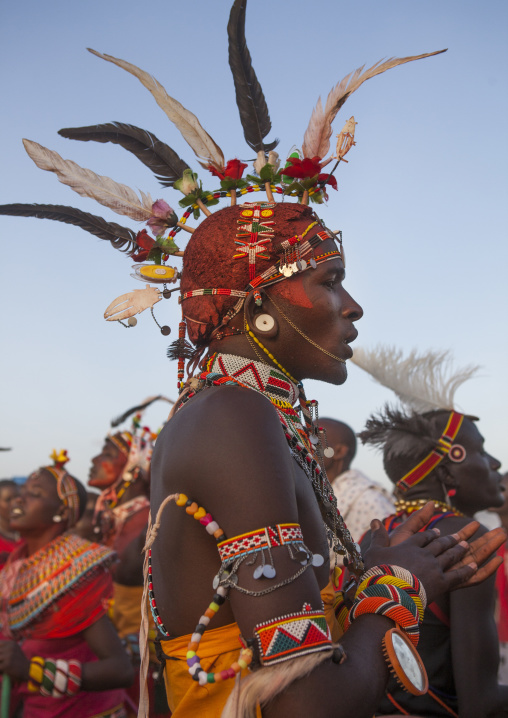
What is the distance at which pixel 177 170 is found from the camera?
3.22m

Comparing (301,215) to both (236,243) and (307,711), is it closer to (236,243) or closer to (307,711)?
(236,243)

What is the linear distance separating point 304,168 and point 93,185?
1038 millimetres

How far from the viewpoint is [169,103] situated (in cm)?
310

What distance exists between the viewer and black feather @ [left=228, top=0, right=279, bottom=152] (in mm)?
2866

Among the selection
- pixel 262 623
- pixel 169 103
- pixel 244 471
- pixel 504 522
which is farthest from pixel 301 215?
pixel 504 522

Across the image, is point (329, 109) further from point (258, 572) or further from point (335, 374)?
point (258, 572)

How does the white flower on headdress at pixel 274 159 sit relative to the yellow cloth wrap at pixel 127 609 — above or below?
above

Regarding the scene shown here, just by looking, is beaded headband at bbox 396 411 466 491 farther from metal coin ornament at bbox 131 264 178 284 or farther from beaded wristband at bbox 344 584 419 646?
beaded wristband at bbox 344 584 419 646

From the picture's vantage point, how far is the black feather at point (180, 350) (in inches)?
112

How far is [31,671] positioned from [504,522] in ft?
17.5

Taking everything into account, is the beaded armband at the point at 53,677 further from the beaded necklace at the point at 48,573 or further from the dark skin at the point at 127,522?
the dark skin at the point at 127,522

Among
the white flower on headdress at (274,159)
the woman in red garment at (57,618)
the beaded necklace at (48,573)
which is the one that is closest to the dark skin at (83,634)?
the woman in red garment at (57,618)

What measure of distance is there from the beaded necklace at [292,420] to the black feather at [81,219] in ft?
3.16

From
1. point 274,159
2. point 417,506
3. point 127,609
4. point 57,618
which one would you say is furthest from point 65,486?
point 274,159
